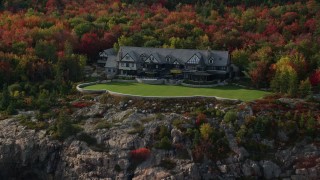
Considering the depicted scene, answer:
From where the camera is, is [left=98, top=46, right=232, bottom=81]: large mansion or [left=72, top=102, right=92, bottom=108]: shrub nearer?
[left=72, top=102, right=92, bottom=108]: shrub

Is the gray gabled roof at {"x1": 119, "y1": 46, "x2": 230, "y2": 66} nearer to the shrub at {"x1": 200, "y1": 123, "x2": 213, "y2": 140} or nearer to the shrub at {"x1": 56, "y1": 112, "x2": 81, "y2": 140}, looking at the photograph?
the shrub at {"x1": 200, "y1": 123, "x2": 213, "y2": 140}

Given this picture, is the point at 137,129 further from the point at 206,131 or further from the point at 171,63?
the point at 171,63

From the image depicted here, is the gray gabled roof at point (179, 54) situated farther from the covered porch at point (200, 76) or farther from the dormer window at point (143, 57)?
the covered porch at point (200, 76)

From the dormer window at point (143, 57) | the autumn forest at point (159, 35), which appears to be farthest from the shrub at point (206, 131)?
the dormer window at point (143, 57)

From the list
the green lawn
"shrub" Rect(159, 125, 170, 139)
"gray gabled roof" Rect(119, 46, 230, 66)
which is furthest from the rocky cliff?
"gray gabled roof" Rect(119, 46, 230, 66)

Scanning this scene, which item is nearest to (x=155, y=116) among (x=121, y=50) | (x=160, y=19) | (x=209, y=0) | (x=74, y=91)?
(x=74, y=91)

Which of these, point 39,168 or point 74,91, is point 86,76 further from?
point 39,168

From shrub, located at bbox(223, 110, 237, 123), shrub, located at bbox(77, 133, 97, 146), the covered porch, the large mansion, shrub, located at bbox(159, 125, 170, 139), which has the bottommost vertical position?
shrub, located at bbox(77, 133, 97, 146)
